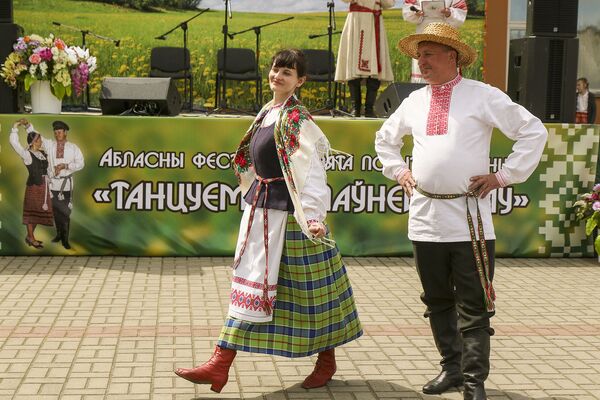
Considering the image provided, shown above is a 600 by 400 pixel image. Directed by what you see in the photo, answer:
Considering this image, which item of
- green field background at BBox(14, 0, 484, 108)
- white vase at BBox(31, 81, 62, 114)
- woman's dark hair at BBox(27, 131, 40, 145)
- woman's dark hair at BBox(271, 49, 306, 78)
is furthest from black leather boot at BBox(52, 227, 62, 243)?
green field background at BBox(14, 0, 484, 108)

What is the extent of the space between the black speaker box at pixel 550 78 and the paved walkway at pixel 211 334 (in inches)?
58.5

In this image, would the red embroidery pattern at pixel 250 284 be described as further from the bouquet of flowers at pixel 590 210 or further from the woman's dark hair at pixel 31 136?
the bouquet of flowers at pixel 590 210

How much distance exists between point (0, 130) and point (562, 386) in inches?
208

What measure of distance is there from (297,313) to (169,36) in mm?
10255

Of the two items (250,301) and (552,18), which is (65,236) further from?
(552,18)

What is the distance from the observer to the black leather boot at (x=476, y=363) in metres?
4.38

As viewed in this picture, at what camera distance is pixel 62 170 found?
828cm

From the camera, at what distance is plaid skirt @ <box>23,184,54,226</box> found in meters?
8.28

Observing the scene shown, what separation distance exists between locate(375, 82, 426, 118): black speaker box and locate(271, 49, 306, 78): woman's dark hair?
14.0ft

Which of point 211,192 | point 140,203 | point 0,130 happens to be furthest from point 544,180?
point 0,130

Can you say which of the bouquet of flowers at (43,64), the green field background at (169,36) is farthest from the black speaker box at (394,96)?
the green field background at (169,36)

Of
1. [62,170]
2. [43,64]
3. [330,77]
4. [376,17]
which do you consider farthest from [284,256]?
[330,77]

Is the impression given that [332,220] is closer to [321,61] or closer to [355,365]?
[355,365]

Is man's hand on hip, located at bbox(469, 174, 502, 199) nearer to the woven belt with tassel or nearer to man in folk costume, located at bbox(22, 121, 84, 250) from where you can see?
the woven belt with tassel
